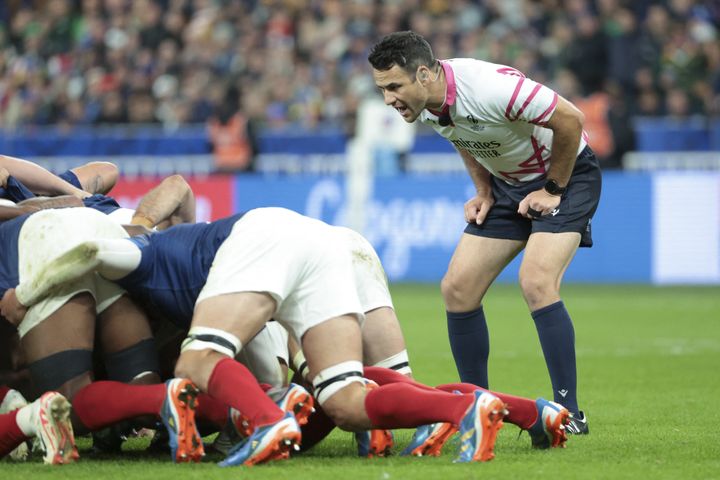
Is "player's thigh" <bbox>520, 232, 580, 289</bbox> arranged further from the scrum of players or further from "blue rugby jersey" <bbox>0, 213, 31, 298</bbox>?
"blue rugby jersey" <bbox>0, 213, 31, 298</bbox>

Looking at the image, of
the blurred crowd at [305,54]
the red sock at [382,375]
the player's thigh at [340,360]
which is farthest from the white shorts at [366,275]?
the blurred crowd at [305,54]

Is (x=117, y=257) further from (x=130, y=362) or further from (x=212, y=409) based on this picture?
(x=212, y=409)

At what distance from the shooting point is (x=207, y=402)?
519cm

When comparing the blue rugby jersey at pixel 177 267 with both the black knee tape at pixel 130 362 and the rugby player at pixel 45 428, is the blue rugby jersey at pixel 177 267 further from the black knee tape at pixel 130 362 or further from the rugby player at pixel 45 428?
the rugby player at pixel 45 428

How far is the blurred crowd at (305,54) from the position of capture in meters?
17.0

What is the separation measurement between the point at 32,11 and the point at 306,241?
19324 millimetres

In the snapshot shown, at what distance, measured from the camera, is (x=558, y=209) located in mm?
6340

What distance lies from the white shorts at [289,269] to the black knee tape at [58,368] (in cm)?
61

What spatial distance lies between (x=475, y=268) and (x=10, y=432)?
254cm

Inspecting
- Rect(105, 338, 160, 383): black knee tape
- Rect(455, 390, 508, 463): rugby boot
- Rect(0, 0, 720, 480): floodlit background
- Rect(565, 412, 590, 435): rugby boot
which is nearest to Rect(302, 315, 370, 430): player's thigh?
Rect(455, 390, 508, 463): rugby boot

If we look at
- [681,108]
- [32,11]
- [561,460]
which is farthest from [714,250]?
[32,11]

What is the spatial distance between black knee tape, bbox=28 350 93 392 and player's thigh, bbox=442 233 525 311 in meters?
2.11

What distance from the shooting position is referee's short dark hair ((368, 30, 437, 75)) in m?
5.98

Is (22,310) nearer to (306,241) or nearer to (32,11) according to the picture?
(306,241)
